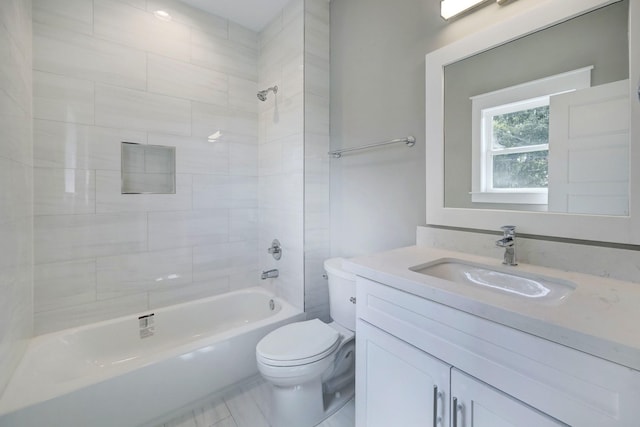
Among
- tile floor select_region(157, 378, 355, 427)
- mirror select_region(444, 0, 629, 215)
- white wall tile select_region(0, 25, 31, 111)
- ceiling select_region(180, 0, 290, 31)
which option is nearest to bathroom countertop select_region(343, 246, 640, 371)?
mirror select_region(444, 0, 629, 215)

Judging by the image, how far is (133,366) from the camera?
138cm

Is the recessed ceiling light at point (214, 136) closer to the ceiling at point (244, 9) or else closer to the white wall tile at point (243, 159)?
the white wall tile at point (243, 159)

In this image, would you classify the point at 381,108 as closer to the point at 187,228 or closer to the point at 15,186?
the point at 187,228

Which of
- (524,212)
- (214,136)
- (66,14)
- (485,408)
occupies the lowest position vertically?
(485,408)

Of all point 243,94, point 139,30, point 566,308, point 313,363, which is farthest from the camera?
point 243,94

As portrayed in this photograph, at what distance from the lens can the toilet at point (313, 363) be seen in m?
1.33

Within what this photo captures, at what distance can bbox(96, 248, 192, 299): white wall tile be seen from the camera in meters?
1.84

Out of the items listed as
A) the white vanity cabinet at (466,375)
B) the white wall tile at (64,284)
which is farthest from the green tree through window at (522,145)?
the white wall tile at (64,284)

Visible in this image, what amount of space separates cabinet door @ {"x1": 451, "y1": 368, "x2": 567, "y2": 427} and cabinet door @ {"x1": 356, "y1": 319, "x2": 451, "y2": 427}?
33mm

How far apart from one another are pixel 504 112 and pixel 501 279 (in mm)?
730

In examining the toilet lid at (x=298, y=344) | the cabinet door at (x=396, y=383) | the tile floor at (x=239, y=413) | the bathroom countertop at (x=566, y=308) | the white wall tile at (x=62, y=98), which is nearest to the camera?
the bathroom countertop at (x=566, y=308)

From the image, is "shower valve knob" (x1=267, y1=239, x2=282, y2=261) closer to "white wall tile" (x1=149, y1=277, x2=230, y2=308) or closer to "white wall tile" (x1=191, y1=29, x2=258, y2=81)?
"white wall tile" (x1=149, y1=277, x2=230, y2=308)

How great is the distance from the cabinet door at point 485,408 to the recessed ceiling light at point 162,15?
266 cm

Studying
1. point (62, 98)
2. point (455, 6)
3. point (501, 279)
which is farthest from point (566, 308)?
point (62, 98)
